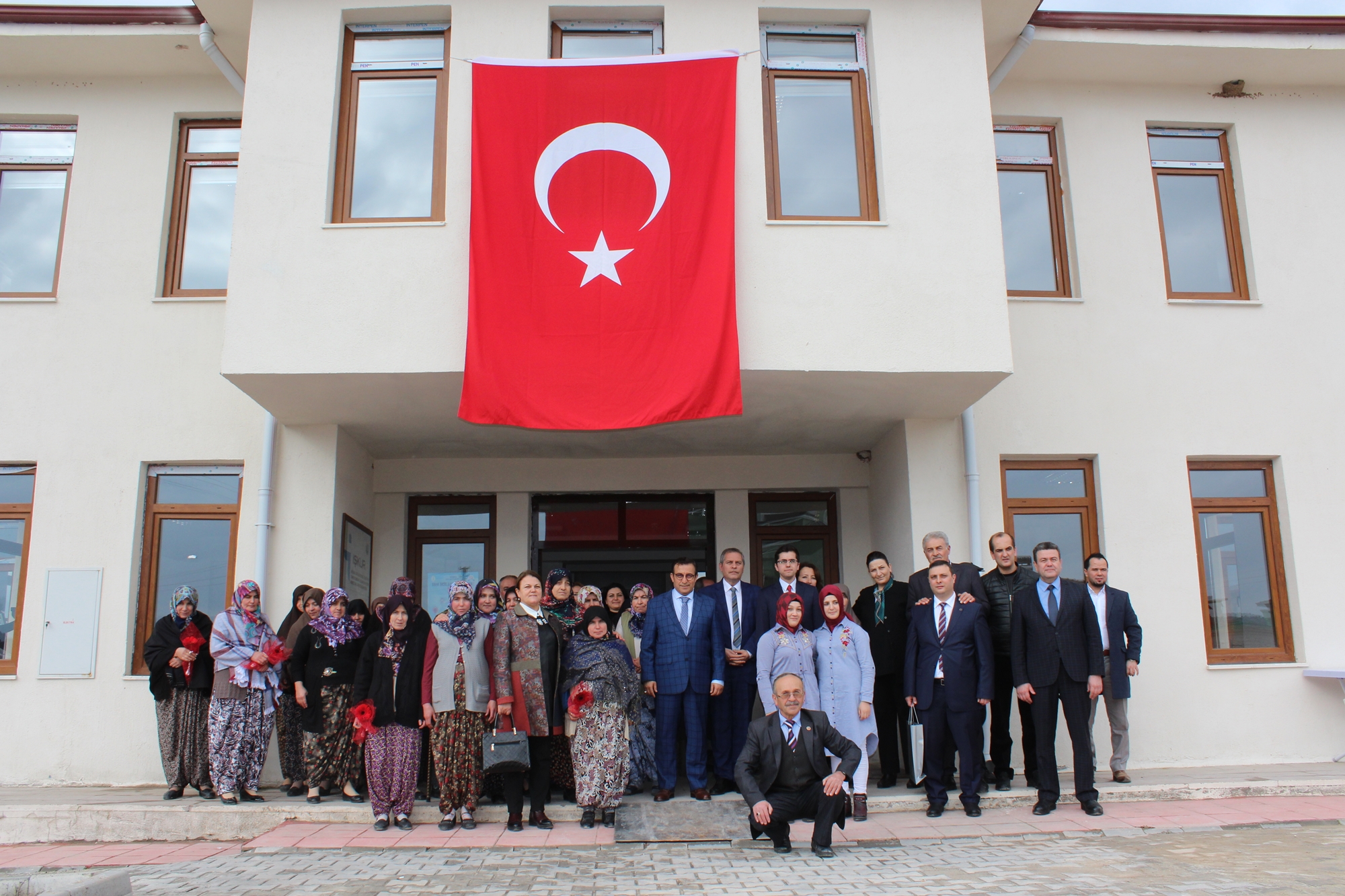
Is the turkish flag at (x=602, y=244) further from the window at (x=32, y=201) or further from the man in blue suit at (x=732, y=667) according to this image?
the window at (x=32, y=201)

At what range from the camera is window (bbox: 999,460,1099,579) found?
8.91 meters

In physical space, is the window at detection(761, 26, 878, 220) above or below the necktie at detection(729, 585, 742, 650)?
above

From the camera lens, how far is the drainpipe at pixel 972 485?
8.43m

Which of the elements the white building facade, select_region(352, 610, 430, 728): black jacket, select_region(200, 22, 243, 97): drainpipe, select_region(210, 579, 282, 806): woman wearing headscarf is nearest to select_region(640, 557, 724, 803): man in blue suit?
select_region(352, 610, 430, 728): black jacket

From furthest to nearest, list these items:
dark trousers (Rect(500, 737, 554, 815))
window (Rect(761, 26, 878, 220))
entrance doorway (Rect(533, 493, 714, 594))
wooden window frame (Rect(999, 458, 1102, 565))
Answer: entrance doorway (Rect(533, 493, 714, 594))
wooden window frame (Rect(999, 458, 1102, 565))
window (Rect(761, 26, 878, 220))
dark trousers (Rect(500, 737, 554, 815))

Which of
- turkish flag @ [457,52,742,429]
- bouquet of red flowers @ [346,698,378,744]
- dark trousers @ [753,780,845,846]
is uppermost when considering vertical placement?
turkish flag @ [457,52,742,429]

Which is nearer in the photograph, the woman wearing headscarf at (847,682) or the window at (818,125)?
the woman wearing headscarf at (847,682)

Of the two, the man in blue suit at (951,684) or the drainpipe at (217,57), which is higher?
the drainpipe at (217,57)

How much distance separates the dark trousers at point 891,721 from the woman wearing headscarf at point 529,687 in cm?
239

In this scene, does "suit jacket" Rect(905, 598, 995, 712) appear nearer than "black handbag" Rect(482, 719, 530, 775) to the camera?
No

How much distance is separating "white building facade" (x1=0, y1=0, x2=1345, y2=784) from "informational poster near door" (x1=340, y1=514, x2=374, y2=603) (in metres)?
0.04

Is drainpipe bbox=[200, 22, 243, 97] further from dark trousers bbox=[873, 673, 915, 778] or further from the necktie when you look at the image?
dark trousers bbox=[873, 673, 915, 778]

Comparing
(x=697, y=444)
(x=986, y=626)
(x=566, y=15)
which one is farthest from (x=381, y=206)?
(x=986, y=626)

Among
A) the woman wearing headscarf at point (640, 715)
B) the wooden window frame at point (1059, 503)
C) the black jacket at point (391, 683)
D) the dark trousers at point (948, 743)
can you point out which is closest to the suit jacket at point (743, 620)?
the woman wearing headscarf at point (640, 715)
